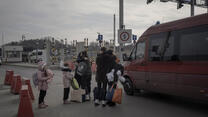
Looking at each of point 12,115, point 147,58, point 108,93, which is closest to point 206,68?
point 147,58

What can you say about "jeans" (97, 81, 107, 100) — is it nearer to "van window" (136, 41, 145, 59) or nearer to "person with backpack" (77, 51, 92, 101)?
"person with backpack" (77, 51, 92, 101)

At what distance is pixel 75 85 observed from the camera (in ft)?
21.8

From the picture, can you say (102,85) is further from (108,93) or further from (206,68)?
(206,68)

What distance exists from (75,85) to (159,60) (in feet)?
9.81

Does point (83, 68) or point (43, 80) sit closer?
point (43, 80)

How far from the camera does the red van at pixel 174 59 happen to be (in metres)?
5.19

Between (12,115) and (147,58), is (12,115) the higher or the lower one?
the lower one

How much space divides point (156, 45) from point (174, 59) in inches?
39.2

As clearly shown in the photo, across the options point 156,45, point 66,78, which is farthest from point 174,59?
point 66,78

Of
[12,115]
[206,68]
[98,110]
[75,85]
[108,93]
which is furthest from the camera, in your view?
[75,85]

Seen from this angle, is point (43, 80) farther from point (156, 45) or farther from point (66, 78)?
point (156, 45)

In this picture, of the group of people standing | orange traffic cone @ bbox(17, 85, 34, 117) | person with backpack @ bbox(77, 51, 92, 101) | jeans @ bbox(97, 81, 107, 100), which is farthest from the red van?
orange traffic cone @ bbox(17, 85, 34, 117)

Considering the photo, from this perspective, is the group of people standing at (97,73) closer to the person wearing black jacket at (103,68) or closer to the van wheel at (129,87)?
the person wearing black jacket at (103,68)

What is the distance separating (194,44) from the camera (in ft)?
17.9
